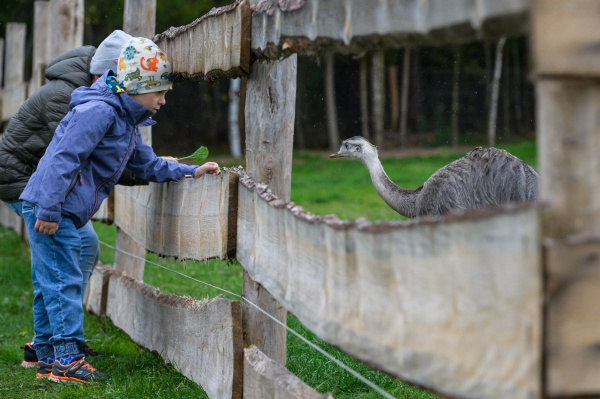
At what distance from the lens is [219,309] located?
3.40 metres

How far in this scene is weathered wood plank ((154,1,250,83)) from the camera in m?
3.12

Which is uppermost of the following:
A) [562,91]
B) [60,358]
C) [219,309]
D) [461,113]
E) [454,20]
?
[461,113]

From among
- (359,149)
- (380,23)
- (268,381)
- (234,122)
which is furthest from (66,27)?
(234,122)

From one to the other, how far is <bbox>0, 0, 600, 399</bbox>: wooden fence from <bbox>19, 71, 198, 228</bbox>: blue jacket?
93cm

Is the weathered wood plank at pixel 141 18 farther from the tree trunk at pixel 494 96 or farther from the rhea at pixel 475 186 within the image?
the tree trunk at pixel 494 96

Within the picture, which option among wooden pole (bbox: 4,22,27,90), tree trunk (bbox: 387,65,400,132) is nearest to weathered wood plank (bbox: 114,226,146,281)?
wooden pole (bbox: 4,22,27,90)

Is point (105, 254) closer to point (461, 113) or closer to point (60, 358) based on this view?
point (60, 358)

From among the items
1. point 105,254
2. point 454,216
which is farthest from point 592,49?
point 105,254

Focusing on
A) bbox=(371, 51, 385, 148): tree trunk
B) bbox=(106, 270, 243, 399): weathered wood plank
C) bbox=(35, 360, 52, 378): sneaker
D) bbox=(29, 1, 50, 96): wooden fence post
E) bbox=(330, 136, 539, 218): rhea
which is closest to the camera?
bbox=(106, 270, 243, 399): weathered wood plank

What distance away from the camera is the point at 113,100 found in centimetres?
395

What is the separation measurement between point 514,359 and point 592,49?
25.8 inches

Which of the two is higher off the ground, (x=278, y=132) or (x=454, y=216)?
(x=278, y=132)

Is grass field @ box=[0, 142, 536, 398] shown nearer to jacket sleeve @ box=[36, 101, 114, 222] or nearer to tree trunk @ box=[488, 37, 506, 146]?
jacket sleeve @ box=[36, 101, 114, 222]

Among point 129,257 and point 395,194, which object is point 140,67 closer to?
point 129,257
